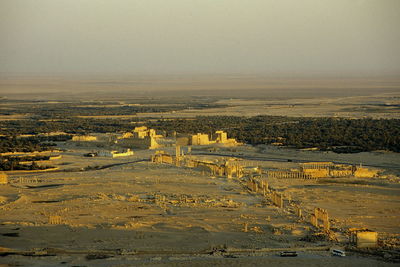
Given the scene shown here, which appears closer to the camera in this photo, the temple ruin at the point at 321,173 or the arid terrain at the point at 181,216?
the arid terrain at the point at 181,216

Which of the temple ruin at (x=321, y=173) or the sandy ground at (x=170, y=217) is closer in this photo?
the sandy ground at (x=170, y=217)

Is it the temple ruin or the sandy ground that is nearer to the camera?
the sandy ground

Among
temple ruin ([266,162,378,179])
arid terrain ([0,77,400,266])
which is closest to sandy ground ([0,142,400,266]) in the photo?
arid terrain ([0,77,400,266])

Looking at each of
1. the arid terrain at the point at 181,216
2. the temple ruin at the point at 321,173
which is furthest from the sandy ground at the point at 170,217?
the temple ruin at the point at 321,173

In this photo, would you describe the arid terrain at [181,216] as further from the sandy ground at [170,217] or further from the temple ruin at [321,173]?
the temple ruin at [321,173]

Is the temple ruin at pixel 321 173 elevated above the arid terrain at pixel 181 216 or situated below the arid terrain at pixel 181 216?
below

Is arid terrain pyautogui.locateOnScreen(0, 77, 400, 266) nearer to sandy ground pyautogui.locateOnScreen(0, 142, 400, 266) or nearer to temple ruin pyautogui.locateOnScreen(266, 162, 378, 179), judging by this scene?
sandy ground pyautogui.locateOnScreen(0, 142, 400, 266)

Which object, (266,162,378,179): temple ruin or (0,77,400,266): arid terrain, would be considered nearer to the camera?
(0,77,400,266): arid terrain

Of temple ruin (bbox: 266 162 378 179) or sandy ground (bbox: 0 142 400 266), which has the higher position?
sandy ground (bbox: 0 142 400 266)

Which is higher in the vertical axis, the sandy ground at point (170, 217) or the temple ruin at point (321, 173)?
the sandy ground at point (170, 217)

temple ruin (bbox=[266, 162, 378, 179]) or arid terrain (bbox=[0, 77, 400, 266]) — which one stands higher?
arid terrain (bbox=[0, 77, 400, 266])

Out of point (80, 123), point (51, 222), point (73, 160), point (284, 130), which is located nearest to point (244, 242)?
point (51, 222)
